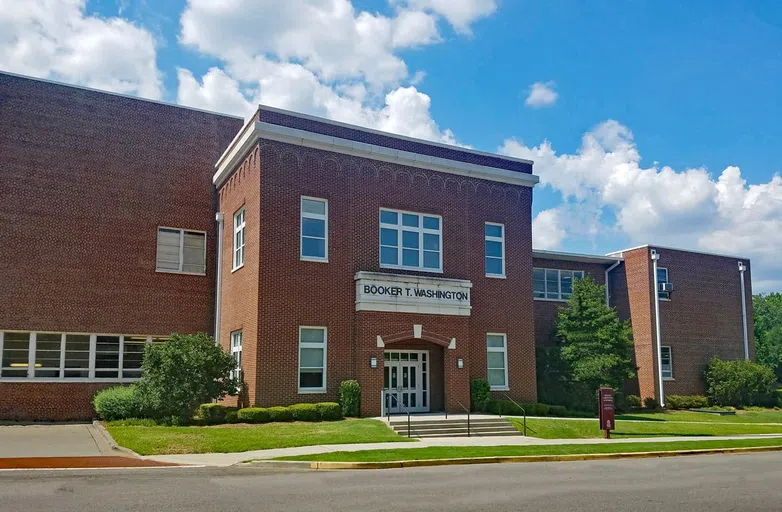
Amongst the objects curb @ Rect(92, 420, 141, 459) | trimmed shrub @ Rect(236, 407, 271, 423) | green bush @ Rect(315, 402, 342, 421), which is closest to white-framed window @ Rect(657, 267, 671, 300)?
green bush @ Rect(315, 402, 342, 421)

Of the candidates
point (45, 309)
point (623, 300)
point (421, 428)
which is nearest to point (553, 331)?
point (623, 300)

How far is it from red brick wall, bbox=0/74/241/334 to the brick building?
6cm

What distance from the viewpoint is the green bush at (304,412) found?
2306cm

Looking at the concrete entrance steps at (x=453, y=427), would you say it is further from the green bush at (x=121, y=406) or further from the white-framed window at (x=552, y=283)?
the white-framed window at (x=552, y=283)

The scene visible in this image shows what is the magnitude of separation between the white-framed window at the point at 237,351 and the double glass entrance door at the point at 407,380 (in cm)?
502

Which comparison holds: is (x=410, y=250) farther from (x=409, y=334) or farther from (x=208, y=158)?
(x=208, y=158)

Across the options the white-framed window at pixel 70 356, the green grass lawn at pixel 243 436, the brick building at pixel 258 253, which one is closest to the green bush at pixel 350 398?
the brick building at pixel 258 253

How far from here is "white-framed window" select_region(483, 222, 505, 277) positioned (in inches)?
1138

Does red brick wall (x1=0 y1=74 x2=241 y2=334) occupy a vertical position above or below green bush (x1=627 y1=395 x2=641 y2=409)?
above

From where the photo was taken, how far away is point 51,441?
19406mm

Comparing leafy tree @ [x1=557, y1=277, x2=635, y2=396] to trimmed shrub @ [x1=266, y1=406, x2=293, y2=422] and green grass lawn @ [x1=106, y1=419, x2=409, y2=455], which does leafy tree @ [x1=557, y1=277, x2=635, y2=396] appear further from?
trimmed shrub @ [x1=266, y1=406, x2=293, y2=422]

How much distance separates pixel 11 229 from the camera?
1029 inches

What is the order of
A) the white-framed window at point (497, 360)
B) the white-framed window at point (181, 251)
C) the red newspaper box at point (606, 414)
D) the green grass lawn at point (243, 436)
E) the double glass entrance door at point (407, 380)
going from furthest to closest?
the white-framed window at point (181, 251), the white-framed window at point (497, 360), the double glass entrance door at point (407, 380), the red newspaper box at point (606, 414), the green grass lawn at point (243, 436)

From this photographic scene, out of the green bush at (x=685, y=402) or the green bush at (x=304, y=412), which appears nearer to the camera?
the green bush at (x=304, y=412)
